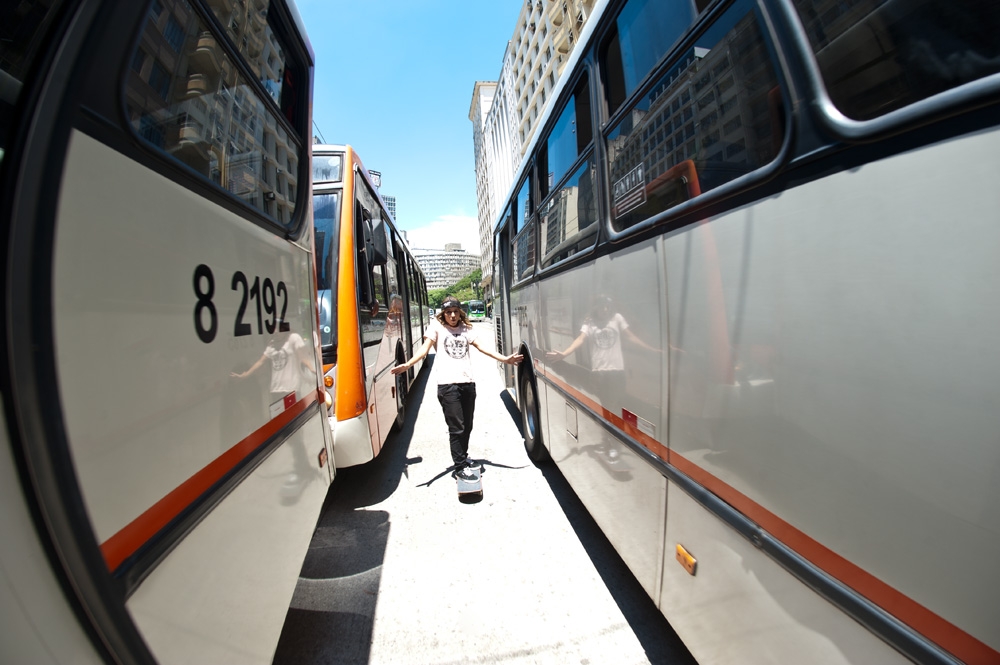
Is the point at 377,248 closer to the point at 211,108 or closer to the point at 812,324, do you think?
the point at 211,108

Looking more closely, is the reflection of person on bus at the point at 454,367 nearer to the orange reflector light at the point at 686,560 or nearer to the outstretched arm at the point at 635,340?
the outstretched arm at the point at 635,340

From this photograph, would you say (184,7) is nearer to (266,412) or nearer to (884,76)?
(266,412)

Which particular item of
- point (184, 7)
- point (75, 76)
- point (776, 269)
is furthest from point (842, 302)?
point (184, 7)

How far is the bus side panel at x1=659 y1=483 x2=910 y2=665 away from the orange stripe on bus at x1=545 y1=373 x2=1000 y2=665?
0.29ft

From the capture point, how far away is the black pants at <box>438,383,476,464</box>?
393 cm

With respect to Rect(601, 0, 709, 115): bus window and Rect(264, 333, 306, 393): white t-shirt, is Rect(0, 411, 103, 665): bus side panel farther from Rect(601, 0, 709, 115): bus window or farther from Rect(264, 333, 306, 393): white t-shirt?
Rect(601, 0, 709, 115): bus window

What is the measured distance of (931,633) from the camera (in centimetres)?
86

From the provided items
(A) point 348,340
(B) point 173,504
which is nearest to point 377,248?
(A) point 348,340

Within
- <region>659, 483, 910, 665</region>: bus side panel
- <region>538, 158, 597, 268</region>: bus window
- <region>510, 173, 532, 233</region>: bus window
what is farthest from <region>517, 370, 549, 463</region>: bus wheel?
<region>659, 483, 910, 665</region>: bus side panel

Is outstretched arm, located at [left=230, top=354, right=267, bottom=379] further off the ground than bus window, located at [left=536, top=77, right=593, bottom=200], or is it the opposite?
bus window, located at [left=536, top=77, right=593, bottom=200]

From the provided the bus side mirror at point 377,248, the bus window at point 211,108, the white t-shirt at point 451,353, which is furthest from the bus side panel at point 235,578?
the bus side mirror at point 377,248

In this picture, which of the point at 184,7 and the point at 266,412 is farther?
the point at 266,412

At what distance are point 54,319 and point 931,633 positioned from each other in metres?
1.85

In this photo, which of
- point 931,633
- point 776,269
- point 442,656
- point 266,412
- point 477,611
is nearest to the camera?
point 931,633
